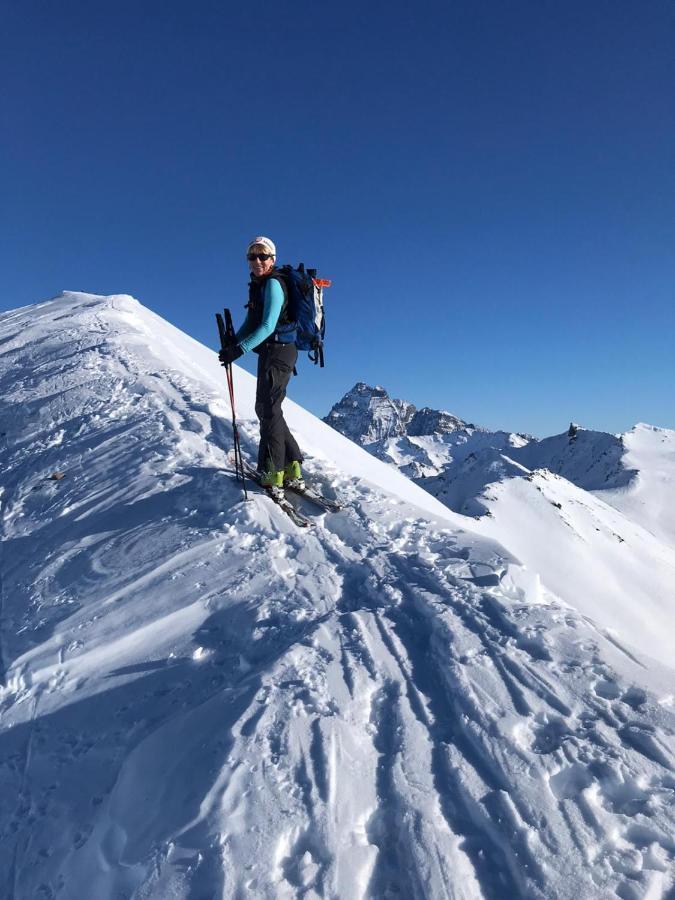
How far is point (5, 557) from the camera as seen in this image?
629 centimetres

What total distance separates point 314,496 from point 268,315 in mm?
2533

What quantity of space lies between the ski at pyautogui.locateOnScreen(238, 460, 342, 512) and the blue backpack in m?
1.95

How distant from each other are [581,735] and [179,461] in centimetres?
608

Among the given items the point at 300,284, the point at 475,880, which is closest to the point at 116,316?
the point at 300,284

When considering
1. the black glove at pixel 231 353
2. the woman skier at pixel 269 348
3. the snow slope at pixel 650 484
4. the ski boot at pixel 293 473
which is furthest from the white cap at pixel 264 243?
the snow slope at pixel 650 484

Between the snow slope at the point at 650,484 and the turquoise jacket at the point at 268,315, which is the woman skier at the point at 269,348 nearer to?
the turquoise jacket at the point at 268,315

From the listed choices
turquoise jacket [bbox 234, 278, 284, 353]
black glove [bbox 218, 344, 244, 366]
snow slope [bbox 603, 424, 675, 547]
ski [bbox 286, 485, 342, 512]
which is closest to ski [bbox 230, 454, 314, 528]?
ski [bbox 286, 485, 342, 512]

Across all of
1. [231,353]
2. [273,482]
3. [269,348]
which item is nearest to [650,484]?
[273,482]

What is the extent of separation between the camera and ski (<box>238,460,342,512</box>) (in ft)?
21.6

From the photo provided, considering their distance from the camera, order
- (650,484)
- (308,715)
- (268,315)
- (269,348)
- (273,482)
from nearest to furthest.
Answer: (308,715), (268,315), (269,348), (273,482), (650,484)

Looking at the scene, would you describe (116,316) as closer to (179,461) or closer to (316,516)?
(179,461)

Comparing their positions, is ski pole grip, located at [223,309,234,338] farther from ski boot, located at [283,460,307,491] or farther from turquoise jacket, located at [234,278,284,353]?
ski boot, located at [283,460,307,491]

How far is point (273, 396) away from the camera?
654 centimetres

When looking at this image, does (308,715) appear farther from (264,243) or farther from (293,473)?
(264,243)
